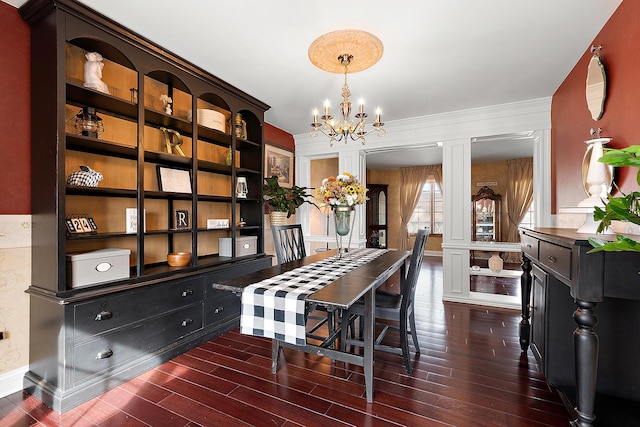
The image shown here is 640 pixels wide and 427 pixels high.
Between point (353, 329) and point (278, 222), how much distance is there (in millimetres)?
2050

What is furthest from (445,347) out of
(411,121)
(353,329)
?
(411,121)

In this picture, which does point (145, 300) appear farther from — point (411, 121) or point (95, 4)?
→ point (411, 121)

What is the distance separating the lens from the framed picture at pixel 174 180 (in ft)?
9.11

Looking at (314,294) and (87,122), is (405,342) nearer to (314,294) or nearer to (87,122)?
(314,294)

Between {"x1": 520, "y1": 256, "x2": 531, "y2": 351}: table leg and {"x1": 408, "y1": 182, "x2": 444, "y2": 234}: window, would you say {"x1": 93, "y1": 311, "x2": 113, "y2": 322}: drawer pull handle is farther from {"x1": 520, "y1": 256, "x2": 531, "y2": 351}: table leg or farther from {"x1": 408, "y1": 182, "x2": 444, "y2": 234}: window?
{"x1": 408, "y1": 182, "x2": 444, "y2": 234}: window

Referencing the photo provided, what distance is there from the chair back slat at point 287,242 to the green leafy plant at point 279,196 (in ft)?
3.87

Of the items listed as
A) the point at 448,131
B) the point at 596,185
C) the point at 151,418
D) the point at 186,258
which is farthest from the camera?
the point at 448,131

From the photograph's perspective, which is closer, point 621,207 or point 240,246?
point 621,207

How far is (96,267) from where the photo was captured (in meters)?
2.08

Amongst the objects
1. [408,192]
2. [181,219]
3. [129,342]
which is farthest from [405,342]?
[408,192]

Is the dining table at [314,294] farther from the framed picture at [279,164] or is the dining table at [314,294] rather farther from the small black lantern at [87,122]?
the framed picture at [279,164]

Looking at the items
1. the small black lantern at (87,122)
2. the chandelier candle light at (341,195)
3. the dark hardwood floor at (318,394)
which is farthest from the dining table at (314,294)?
the small black lantern at (87,122)

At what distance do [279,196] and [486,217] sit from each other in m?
5.70

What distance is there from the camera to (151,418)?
173 centimetres
